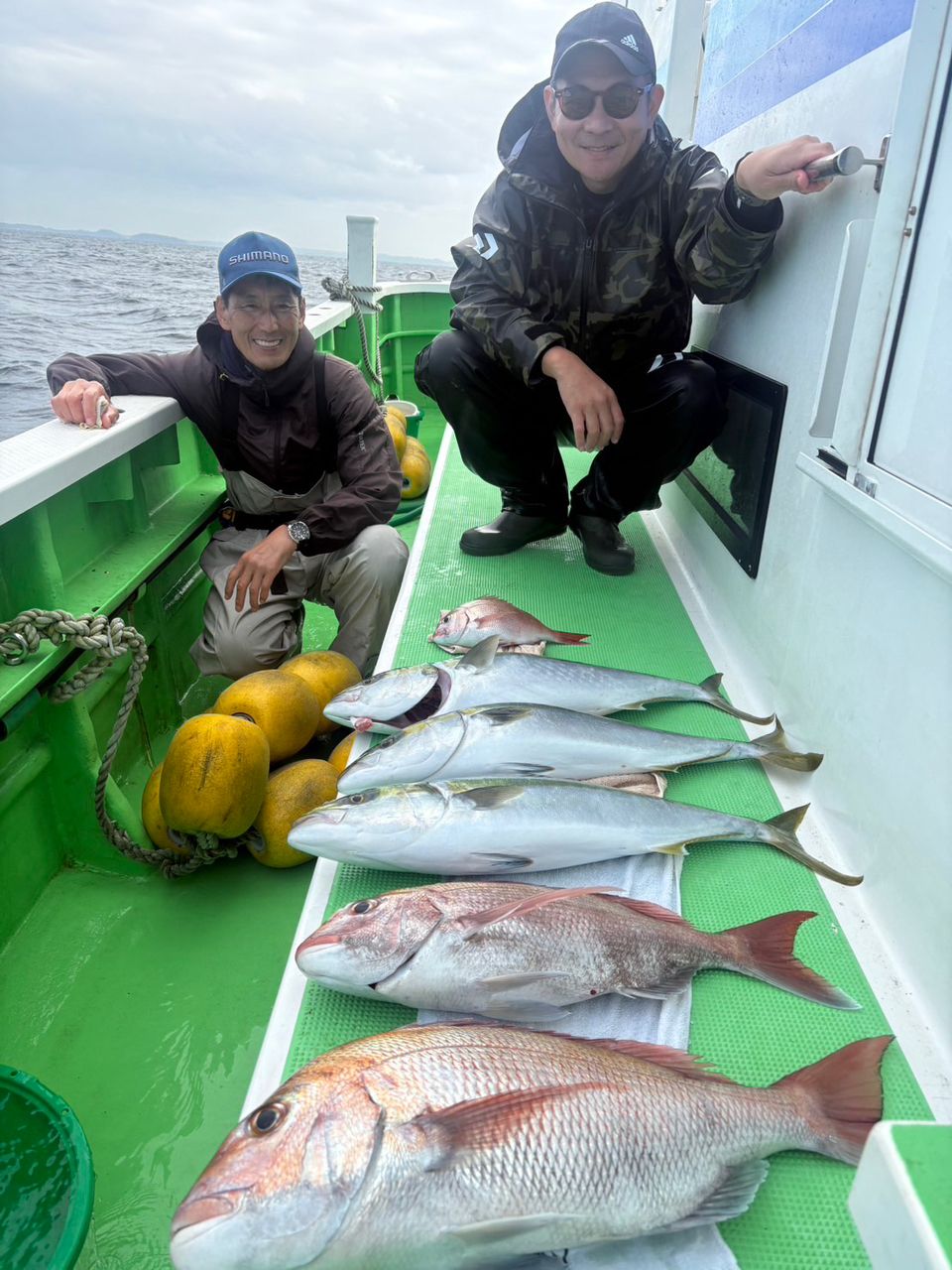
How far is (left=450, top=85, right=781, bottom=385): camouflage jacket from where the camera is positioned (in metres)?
2.84

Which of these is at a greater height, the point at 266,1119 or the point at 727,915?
the point at 266,1119

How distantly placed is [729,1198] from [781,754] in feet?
3.65

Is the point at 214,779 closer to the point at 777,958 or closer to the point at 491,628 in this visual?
the point at 491,628

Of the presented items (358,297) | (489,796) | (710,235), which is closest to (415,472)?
(358,297)

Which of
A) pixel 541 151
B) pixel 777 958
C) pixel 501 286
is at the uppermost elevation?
pixel 541 151

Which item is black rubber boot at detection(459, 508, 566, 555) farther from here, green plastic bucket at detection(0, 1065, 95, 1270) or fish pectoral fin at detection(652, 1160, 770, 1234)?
fish pectoral fin at detection(652, 1160, 770, 1234)

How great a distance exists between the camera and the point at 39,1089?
1583 millimetres

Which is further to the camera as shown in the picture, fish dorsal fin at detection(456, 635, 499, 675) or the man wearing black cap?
the man wearing black cap

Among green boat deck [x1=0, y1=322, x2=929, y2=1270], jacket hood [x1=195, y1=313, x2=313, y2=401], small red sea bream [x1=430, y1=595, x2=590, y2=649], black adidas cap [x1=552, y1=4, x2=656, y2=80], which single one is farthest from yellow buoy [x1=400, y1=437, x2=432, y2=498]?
black adidas cap [x1=552, y1=4, x2=656, y2=80]

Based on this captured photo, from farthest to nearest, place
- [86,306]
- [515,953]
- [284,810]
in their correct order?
[86,306] < [284,810] < [515,953]

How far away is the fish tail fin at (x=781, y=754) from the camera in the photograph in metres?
1.99

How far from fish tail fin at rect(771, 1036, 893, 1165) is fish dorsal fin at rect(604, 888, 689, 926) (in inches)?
12.6

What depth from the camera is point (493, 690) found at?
2.24m

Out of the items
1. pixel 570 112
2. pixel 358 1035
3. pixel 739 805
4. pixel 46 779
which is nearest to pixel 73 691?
pixel 46 779
